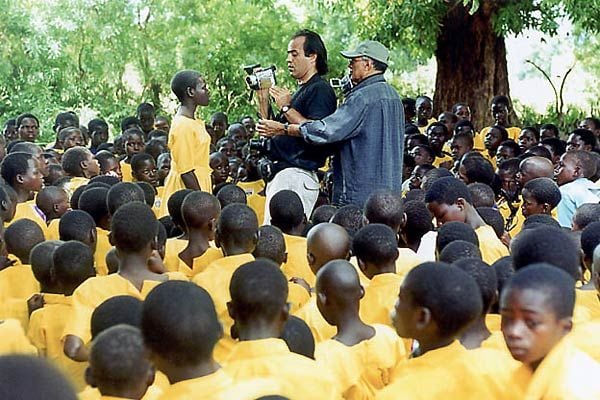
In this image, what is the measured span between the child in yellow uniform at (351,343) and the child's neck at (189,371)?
2.11 ft

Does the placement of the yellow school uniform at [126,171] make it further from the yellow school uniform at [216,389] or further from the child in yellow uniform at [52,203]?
the yellow school uniform at [216,389]

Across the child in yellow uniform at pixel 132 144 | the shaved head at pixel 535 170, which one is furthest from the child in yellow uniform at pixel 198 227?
the child in yellow uniform at pixel 132 144

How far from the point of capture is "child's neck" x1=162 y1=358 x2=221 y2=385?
246cm

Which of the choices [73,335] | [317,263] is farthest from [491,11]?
[73,335]

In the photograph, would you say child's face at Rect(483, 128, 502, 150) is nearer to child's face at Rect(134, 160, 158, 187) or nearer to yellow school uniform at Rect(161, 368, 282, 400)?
child's face at Rect(134, 160, 158, 187)

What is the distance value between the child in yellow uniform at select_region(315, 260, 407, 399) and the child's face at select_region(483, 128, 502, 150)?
5384 millimetres

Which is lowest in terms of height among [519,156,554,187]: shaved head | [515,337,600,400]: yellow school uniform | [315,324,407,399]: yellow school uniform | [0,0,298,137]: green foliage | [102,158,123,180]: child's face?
[315,324,407,399]: yellow school uniform

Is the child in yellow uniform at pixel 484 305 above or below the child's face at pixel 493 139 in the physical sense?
below

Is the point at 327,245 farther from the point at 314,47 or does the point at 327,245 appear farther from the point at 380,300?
the point at 314,47

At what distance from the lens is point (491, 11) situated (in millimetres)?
9852

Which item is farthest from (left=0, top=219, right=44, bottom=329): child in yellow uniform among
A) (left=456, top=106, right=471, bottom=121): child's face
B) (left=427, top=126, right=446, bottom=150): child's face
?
(left=456, top=106, right=471, bottom=121): child's face

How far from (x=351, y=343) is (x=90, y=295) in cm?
104

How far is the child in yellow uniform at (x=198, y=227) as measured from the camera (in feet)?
14.3

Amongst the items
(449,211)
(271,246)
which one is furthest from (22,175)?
(449,211)
